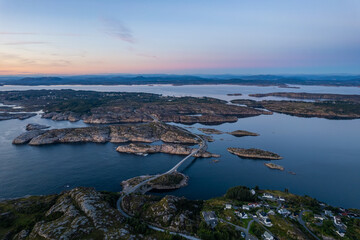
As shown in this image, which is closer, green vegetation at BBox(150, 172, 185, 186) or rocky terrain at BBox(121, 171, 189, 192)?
rocky terrain at BBox(121, 171, 189, 192)

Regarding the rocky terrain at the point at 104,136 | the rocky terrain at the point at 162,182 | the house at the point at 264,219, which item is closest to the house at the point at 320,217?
the house at the point at 264,219

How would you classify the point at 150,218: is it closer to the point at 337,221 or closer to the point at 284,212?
the point at 284,212

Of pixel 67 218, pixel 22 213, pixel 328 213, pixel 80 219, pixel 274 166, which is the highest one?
pixel 80 219

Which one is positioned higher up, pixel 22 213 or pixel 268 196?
pixel 268 196

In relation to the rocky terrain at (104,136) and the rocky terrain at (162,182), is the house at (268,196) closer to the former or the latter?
the rocky terrain at (162,182)

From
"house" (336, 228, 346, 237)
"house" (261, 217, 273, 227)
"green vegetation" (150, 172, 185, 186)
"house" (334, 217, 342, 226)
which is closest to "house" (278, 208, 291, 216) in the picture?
"house" (261, 217, 273, 227)

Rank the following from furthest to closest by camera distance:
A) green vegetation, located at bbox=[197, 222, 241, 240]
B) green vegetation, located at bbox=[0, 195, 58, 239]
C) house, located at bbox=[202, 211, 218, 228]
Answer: green vegetation, located at bbox=[0, 195, 58, 239] < house, located at bbox=[202, 211, 218, 228] < green vegetation, located at bbox=[197, 222, 241, 240]

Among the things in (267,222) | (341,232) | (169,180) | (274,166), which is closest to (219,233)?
(267,222)

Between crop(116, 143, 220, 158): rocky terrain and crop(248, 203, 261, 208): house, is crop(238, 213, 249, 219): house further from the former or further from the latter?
crop(116, 143, 220, 158): rocky terrain
